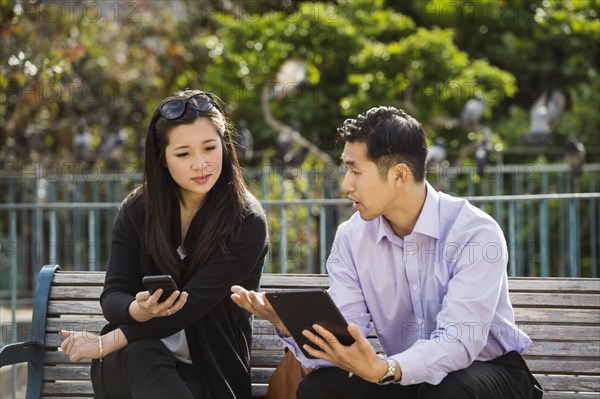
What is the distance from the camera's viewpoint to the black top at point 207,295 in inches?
127

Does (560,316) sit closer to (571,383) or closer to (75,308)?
(571,383)

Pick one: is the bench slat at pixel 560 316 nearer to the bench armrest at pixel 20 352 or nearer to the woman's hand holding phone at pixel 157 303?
the woman's hand holding phone at pixel 157 303

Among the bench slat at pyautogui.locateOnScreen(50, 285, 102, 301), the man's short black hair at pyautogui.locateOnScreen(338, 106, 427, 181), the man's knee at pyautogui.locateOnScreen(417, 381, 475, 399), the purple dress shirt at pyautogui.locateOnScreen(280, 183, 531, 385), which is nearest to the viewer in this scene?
the man's knee at pyautogui.locateOnScreen(417, 381, 475, 399)

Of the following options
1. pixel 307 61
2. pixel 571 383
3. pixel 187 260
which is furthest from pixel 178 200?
pixel 307 61

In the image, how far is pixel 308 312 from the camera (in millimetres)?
2820

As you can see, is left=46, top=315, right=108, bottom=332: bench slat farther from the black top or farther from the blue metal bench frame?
the black top

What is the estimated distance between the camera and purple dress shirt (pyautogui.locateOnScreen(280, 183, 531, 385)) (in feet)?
9.80

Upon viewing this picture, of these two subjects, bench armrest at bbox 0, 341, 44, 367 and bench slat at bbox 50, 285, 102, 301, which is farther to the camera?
bench slat at bbox 50, 285, 102, 301

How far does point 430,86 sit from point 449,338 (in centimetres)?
648

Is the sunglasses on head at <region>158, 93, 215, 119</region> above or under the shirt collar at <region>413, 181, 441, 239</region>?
above

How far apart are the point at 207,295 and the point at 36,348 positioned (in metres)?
0.86

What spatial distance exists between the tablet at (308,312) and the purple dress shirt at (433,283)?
0.87 ft

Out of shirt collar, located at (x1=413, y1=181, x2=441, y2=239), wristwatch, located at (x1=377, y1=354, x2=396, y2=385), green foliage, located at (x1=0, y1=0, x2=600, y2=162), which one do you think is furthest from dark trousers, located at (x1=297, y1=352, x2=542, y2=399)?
green foliage, located at (x1=0, y1=0, x2=600, y2=162)

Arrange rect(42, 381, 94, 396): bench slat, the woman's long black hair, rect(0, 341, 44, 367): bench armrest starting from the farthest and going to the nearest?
rect(42, 381, 94, 396): bench slat, rect(0, 341, 44, 367): bench armrest, the woman's long black hair
